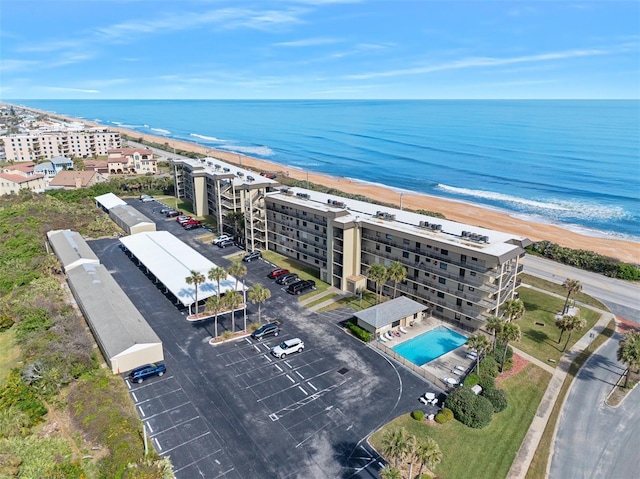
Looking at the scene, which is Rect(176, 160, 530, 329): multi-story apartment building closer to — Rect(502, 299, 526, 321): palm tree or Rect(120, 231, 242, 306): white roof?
Rect(502, 299, 526, 321): palm tree

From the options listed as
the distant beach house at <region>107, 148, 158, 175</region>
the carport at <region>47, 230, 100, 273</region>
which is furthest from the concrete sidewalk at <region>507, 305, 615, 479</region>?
the distant beach house at <region>107, 148, 158, 175</region>

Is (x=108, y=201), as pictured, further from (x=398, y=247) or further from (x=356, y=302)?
(x=398, y=247)

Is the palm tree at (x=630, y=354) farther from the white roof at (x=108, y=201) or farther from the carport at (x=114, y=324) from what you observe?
the white roof at (x=108, y=201)

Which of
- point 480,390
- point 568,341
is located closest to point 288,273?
point 480,390

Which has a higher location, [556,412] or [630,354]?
[630,354]

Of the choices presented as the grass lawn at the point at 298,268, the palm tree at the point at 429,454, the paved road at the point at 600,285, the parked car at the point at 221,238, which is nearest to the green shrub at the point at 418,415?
the palm tree at the point at 429,454

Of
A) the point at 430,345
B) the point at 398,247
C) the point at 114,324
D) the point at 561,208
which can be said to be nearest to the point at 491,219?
the point at 561,208

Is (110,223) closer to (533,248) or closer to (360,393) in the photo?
(360,393)
